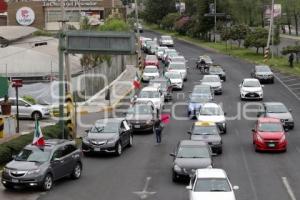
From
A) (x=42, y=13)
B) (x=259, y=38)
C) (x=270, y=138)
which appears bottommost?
(x=270, y=138)

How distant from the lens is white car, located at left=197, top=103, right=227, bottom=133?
37594 mm

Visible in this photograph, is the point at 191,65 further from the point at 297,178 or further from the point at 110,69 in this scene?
the point at 297,178

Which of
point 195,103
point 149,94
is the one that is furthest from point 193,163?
point 149,94

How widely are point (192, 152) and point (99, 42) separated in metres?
10.6

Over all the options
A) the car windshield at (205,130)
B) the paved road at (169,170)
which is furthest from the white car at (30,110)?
the car windshield at (205,130)

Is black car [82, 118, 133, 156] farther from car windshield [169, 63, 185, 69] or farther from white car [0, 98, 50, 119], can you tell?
car windshield [169, 63, 185, 69]

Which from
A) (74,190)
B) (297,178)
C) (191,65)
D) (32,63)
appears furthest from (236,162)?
(191,65)

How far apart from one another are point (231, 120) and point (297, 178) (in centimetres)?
1644

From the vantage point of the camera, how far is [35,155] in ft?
80.6

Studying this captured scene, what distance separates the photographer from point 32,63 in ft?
193

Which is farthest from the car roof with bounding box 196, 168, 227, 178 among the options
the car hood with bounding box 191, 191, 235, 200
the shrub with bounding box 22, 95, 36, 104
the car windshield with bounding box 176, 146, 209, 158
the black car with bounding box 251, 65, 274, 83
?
the black car with bounding box 251, 65, 274, 83

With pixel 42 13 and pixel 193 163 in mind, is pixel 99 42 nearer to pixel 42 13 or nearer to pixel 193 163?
pixel 193 163

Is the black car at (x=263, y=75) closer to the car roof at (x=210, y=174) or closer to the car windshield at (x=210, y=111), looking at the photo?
the car windshield at (x=210, y=111)

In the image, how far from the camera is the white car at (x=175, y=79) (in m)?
57.3
